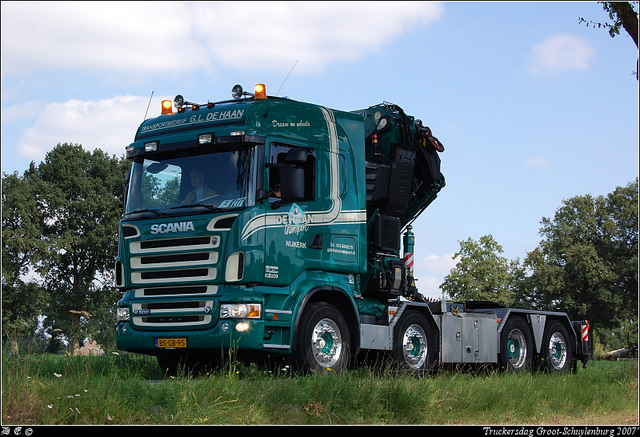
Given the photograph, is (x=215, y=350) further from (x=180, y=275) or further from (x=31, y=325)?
(x=31, y=325)

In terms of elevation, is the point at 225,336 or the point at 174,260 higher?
the point at 174,260

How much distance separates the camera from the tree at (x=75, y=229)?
143 feet

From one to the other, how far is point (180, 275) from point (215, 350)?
110 centimetres

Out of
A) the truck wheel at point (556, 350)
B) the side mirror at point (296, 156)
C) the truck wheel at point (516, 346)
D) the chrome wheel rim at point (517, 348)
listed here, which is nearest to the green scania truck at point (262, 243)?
the side mirror at point (296, 156)

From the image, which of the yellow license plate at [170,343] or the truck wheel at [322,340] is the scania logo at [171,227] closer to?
the yellow license plate at [170,343]

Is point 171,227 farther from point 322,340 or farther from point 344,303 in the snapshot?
point 344,303

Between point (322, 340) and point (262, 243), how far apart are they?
5.67ft

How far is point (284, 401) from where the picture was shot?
7312 mm

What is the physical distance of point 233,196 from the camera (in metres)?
9.52

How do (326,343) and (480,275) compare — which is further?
(480,275)

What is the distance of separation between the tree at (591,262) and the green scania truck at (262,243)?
41413mm

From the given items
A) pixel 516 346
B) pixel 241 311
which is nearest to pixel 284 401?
pixel 241 311

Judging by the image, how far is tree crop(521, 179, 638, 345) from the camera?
1962 inches
